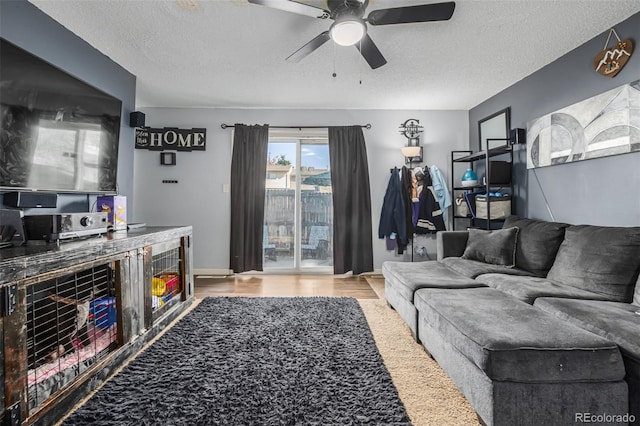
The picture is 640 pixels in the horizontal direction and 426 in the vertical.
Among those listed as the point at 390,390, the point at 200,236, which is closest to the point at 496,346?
the point at 390,390

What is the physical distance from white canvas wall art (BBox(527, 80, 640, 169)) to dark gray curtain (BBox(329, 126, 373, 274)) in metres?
1.88

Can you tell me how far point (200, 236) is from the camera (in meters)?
4.05

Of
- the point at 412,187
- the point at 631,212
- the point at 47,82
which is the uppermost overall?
the point at 47,82

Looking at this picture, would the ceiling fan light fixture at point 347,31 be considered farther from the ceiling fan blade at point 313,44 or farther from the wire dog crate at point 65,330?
the wire dog crate at point 65,330

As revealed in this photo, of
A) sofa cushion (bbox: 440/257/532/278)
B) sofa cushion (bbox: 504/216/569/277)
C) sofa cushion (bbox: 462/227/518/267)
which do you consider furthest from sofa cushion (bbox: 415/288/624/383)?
sofa cushion (bbox: 462/227/518/267)

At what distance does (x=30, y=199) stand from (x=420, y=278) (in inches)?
105

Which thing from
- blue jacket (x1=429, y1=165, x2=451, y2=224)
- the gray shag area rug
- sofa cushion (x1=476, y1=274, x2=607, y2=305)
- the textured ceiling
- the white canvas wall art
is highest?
the textured ceiling

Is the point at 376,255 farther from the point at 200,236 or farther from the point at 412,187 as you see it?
the point at 200,236

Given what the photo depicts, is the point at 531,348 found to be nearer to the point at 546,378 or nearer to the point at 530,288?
the point at 546,378

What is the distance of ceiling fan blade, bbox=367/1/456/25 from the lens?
1.73 metres

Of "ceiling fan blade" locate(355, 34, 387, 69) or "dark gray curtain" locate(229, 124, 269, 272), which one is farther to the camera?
"dark gray curtain" locate(229, 124, 269, 272)

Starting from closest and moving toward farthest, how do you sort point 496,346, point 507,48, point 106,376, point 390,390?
point 496,346, point 390,390, point 106,376, point 507,48

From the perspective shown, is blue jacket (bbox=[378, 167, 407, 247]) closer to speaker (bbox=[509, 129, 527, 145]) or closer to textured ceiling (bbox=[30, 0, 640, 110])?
textured ceiling (bbox=[30, 0, 640, 110])

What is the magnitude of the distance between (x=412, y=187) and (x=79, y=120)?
3535 mm
